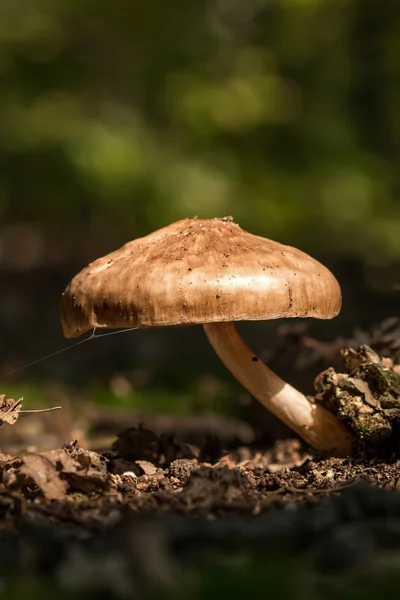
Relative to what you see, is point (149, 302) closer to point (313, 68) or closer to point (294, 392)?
point (294, 392)

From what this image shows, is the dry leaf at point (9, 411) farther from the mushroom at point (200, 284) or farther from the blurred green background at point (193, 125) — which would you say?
the blurred green background at point (193, 125)

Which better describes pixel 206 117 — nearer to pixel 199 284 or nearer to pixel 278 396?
pixel 278 396

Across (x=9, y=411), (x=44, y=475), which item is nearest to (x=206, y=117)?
(x=9, y=411)

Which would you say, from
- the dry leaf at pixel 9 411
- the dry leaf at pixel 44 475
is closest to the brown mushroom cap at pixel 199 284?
the dry leaf at pixel 9 411

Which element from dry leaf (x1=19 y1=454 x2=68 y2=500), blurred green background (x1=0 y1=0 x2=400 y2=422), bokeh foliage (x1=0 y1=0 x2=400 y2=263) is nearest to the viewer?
dry leaf (x1=19 y1=454 x2=68 y2=500)

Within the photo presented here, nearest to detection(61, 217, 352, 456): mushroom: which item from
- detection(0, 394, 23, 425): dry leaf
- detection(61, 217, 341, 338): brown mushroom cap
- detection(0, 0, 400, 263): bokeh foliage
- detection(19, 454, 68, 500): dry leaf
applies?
detection(61, 217, 341, 338): brown mushroom cap

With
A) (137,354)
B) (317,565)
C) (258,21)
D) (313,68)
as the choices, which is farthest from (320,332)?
(258,21)

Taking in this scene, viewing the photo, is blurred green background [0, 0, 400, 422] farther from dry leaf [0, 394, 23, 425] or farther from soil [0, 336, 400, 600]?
soil [0, 336, 400, 600]
